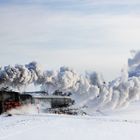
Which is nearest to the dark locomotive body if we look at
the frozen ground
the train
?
the train

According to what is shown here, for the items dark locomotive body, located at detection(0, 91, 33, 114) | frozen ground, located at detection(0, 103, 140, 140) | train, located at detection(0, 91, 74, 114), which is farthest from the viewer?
train, located at detection(0, 91, 74, 114)

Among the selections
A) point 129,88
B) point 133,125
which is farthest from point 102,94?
point 133,125

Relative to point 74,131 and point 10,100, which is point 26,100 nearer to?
point 10,100

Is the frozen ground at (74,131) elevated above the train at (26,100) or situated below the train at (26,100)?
below

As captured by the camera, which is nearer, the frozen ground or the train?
the frozen ground

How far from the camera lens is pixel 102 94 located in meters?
81.2

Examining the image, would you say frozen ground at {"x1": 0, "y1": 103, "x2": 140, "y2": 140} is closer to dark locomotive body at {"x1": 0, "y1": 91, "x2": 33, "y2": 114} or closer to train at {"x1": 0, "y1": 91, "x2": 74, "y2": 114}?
dark locomotive body at {"x1": 0, "y1": 91, "x2": 33, "y2": 114}

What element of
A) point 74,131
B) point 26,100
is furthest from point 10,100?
point 74,131

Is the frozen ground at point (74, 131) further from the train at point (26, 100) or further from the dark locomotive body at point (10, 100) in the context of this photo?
the train at point (26, 100)

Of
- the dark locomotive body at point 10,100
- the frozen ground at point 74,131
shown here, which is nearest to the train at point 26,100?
the dark locomotive body at point 10,100

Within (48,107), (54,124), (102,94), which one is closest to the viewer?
(54,124)

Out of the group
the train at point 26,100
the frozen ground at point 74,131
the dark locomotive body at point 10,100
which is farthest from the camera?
the train at point 26,100

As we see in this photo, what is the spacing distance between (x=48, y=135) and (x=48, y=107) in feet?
122

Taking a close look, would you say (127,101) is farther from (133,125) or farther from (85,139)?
(85,139)
